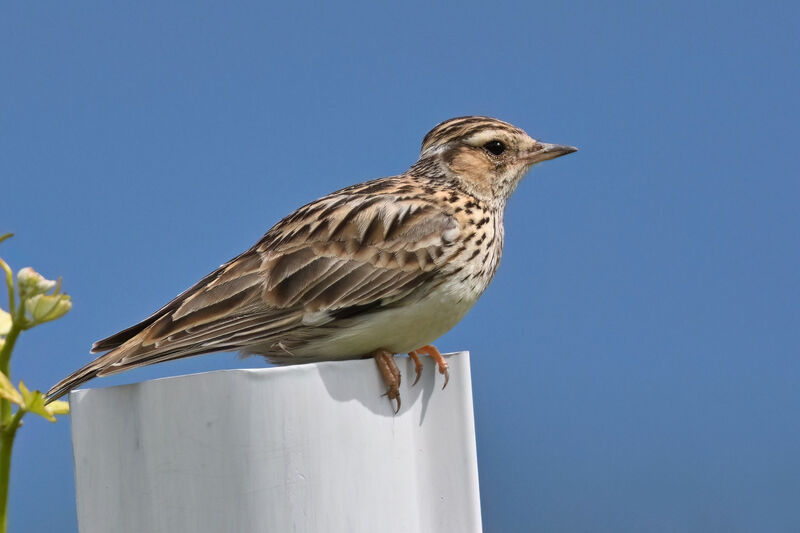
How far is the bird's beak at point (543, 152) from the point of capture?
6.17 m

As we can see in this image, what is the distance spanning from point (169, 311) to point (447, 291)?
4.68ft

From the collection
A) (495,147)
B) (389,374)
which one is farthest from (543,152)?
(389,374)

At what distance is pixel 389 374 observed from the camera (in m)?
3.76

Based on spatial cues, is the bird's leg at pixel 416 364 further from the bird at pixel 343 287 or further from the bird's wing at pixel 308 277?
the bird's wing at pixel 308 277

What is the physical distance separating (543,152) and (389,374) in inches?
112

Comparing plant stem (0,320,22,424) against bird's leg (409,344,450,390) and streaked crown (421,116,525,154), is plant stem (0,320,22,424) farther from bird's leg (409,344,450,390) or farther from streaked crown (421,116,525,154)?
streaked crown (421,116,525,154)

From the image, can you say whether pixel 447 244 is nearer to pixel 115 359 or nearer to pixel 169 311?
pixel 169 311

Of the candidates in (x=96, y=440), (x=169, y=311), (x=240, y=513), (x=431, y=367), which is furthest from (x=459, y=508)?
(x=169, y=311)

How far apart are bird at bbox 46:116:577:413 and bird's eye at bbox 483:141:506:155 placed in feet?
1.63

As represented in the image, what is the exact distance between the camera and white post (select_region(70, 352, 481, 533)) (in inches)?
117

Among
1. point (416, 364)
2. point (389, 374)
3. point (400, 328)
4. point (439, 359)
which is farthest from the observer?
point (400, 328)

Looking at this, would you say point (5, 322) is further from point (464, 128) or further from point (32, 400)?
point (464, 128)

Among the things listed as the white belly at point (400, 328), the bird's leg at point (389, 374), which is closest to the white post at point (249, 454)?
the bird's leg at point (389, 374)

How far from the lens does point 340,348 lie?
4.70m
